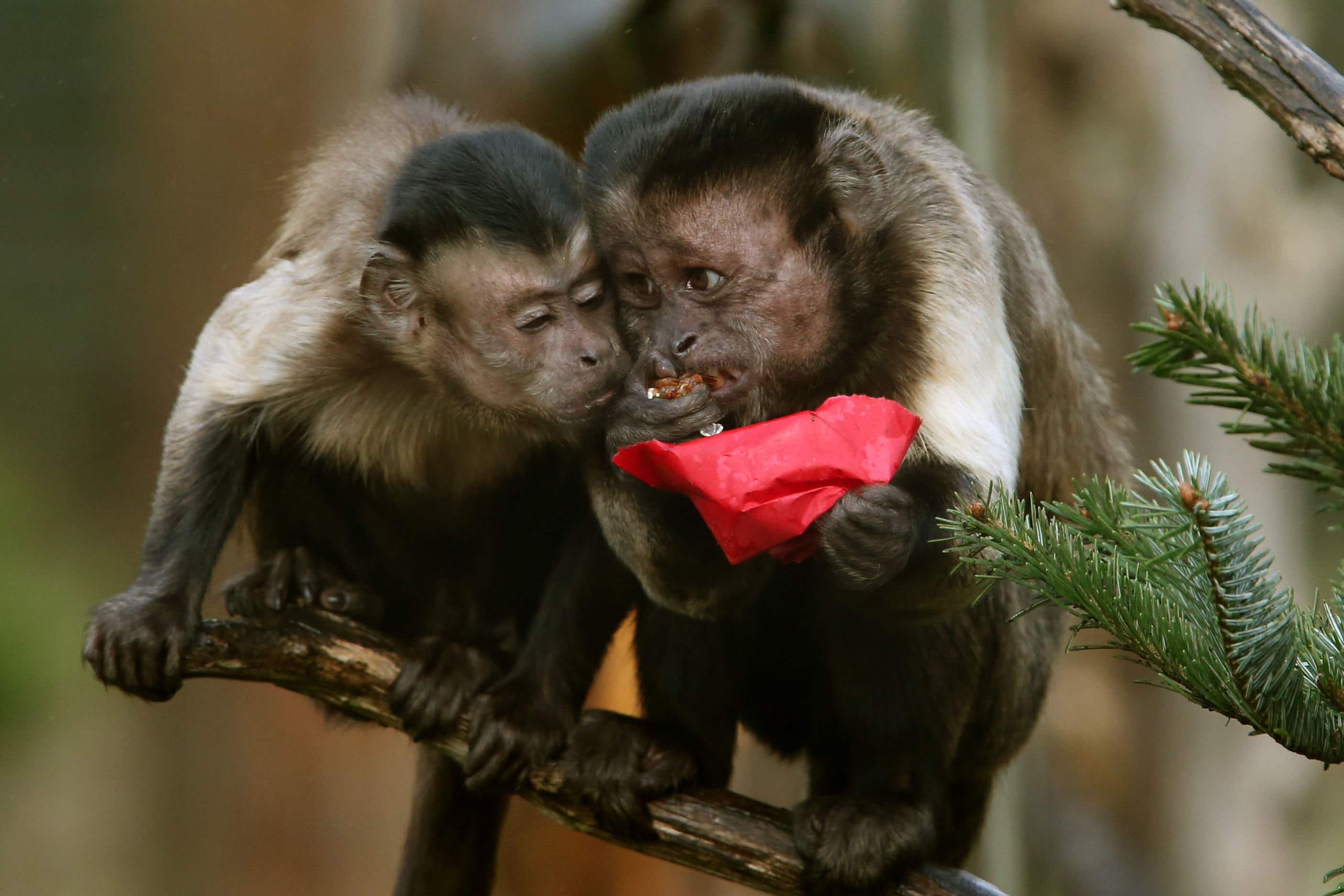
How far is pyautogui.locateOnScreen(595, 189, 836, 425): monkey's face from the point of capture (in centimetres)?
280

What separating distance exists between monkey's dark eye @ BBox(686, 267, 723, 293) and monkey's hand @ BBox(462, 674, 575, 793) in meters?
1.11

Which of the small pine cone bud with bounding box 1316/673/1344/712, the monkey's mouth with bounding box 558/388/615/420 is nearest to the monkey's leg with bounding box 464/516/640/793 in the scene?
the monkey's mouth with bounding box 558/388/615/420

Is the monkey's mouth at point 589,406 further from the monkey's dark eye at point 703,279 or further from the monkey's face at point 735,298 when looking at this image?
the monkey's dark eye at point 703,279

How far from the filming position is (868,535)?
7.86 feet

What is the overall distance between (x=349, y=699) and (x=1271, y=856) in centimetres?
449

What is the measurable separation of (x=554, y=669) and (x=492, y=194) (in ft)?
3.93

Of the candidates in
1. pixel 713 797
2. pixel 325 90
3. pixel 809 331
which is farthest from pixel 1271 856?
pixel 325 90

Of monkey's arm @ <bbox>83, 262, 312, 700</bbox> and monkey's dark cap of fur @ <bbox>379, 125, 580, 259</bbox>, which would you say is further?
monkey's dark cap of fur @ <bbox>379, 125, 580, 259</bbox>

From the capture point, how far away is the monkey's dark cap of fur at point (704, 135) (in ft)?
9.37

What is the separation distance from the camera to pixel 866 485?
2406mm

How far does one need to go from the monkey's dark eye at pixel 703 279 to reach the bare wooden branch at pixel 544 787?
3.91 feet

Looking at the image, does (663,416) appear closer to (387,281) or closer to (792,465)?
(792,465)

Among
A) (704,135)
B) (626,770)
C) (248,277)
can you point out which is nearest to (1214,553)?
(704,135)

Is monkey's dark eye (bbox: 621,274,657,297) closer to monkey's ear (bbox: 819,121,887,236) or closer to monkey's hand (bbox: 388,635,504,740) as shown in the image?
monkey's ear (bbox: 819,121,887,236)
